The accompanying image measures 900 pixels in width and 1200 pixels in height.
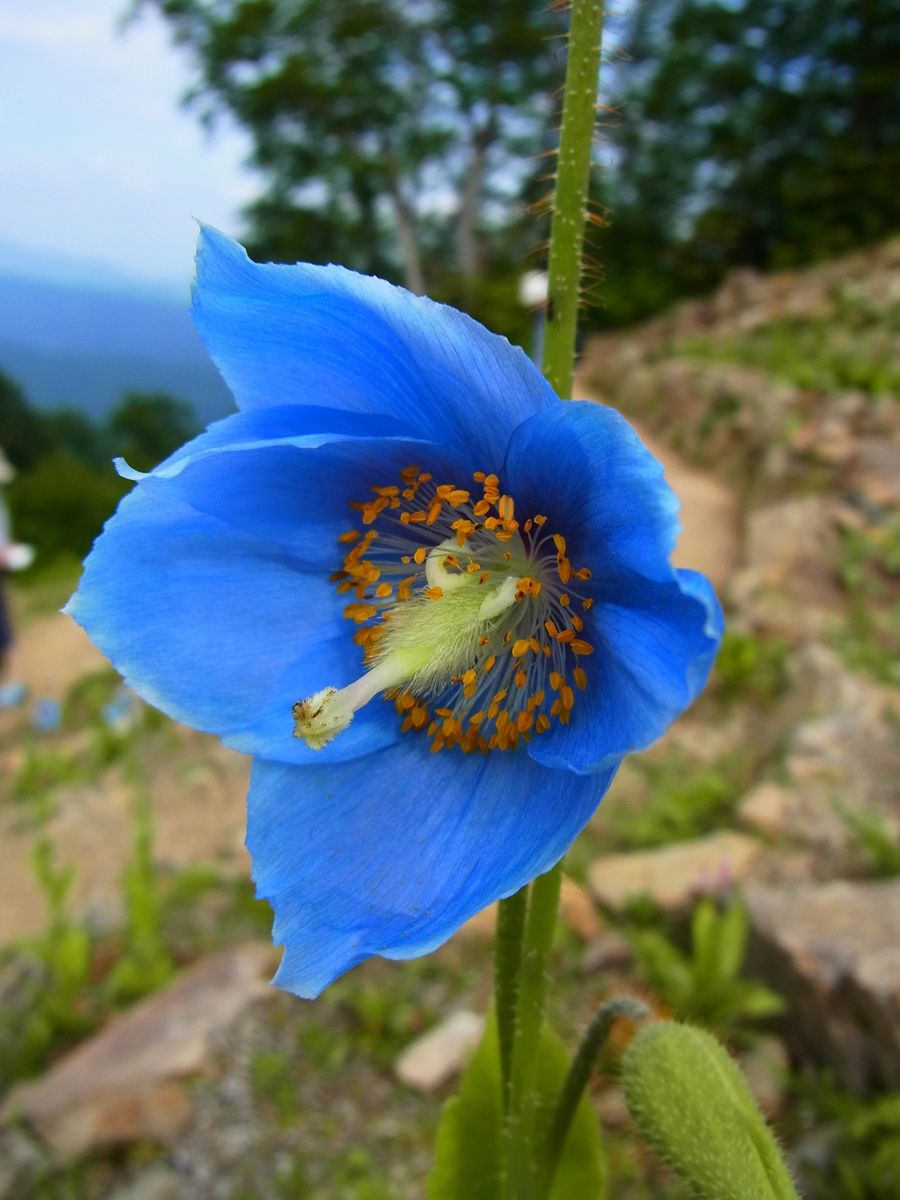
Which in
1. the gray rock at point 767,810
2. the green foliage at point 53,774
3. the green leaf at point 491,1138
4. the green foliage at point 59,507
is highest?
the green leaf at point 491,1138

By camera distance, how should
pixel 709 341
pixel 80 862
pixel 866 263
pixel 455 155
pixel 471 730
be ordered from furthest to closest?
pixel 455 155 < pixel 866 263 < pixel 709 341 < pixel 80 862 < pixel 471 730

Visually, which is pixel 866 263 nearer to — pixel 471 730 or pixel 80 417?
pixel 471 730

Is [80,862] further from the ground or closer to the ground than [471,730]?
closer to the ground

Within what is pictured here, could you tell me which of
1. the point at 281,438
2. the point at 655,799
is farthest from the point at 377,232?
the point at 281,438

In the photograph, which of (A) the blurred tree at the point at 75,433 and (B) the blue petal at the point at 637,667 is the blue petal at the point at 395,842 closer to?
(B) the blue petal at the point at 637,667

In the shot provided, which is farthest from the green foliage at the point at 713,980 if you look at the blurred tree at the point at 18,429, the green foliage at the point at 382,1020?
the blurred tree at the point at 18,429

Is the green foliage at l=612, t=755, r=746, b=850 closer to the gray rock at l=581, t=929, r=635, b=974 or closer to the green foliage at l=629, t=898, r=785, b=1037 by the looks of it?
the gray rock at l=581, t=929, r=635, b=974
